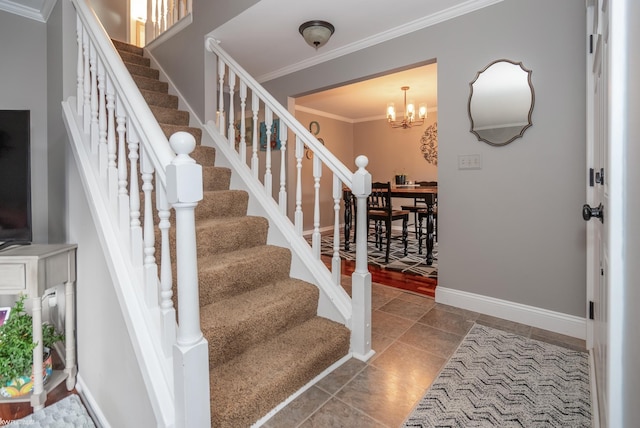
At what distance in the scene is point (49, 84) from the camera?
228 centimetres

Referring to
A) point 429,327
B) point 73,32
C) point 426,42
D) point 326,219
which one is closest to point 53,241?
point 73,32

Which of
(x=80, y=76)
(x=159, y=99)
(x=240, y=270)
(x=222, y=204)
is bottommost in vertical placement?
(x=240, y=270)

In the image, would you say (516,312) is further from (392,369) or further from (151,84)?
(151,84)

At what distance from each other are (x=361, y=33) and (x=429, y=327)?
2551mm

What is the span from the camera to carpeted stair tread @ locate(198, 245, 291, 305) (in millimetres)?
1671

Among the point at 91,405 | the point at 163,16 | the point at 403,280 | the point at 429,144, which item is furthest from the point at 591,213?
the point at 429,144

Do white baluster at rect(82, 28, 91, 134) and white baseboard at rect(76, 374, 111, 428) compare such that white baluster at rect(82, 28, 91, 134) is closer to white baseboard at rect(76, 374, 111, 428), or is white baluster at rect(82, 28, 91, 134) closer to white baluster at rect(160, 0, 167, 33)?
white baseboard at rect(76, 374, 111, 428)

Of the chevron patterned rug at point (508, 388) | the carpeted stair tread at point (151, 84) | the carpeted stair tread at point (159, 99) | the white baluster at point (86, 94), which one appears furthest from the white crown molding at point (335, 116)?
the chevron patterned rug at point (508, 388)

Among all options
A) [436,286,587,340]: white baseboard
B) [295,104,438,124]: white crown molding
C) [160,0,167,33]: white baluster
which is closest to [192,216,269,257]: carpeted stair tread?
[436,286,587,340]: white baseboard

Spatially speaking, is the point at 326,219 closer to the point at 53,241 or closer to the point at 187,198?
the point at 53,241

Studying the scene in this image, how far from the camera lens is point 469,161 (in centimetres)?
252

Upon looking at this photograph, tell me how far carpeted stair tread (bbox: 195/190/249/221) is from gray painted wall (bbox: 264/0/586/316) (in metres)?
1.63

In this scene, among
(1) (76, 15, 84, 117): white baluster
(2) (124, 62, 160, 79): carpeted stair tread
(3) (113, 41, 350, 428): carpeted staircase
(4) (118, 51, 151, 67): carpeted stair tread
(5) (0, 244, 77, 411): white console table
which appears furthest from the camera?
(4) (118, 51, 151, 67): carpeted stair tread

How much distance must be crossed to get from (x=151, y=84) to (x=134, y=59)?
634 millimetres
